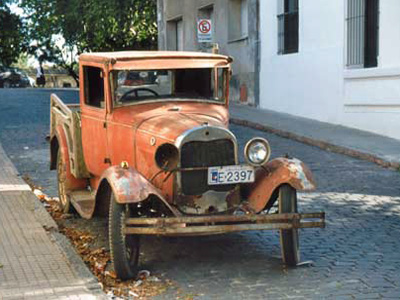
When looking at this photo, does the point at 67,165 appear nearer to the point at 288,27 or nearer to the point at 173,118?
the point at 173,118

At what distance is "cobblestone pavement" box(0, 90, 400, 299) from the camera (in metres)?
5.33

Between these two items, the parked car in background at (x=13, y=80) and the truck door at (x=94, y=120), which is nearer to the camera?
the truck door at (x=94, y=120)

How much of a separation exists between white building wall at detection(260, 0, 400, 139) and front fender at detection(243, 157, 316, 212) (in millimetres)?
8129

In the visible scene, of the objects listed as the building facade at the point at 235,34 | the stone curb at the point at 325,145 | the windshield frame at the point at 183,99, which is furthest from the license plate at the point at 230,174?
the building facade at the point at 235,34

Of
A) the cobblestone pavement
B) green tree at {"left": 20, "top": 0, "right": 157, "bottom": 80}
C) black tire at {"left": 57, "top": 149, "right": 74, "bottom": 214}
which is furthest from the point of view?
green tree at {"left": 20, "top": 0, "right": 157, "bottom": 80}

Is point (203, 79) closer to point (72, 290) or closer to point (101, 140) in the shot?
point (101, 140)

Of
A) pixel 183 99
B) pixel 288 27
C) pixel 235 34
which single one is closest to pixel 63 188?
pixel 183 99

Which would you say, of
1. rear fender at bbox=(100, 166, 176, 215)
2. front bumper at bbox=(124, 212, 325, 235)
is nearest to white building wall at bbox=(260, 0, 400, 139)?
front bumper at bbox=(124, 212, 325, 235)

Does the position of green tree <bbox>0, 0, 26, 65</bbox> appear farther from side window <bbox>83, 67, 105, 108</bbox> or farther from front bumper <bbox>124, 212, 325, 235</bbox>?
front bumper <bbox>124, 212, 325, 235</bbox>

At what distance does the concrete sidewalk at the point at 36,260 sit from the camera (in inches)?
202

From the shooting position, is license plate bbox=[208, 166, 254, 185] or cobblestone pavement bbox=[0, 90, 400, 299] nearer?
cobblestone pavement bbox=[0, 90, 400, 299]

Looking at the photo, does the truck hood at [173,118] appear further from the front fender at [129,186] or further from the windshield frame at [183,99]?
the front fender at [129,186]

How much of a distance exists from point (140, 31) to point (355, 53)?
65.0 ft

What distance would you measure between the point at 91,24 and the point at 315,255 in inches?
1063
